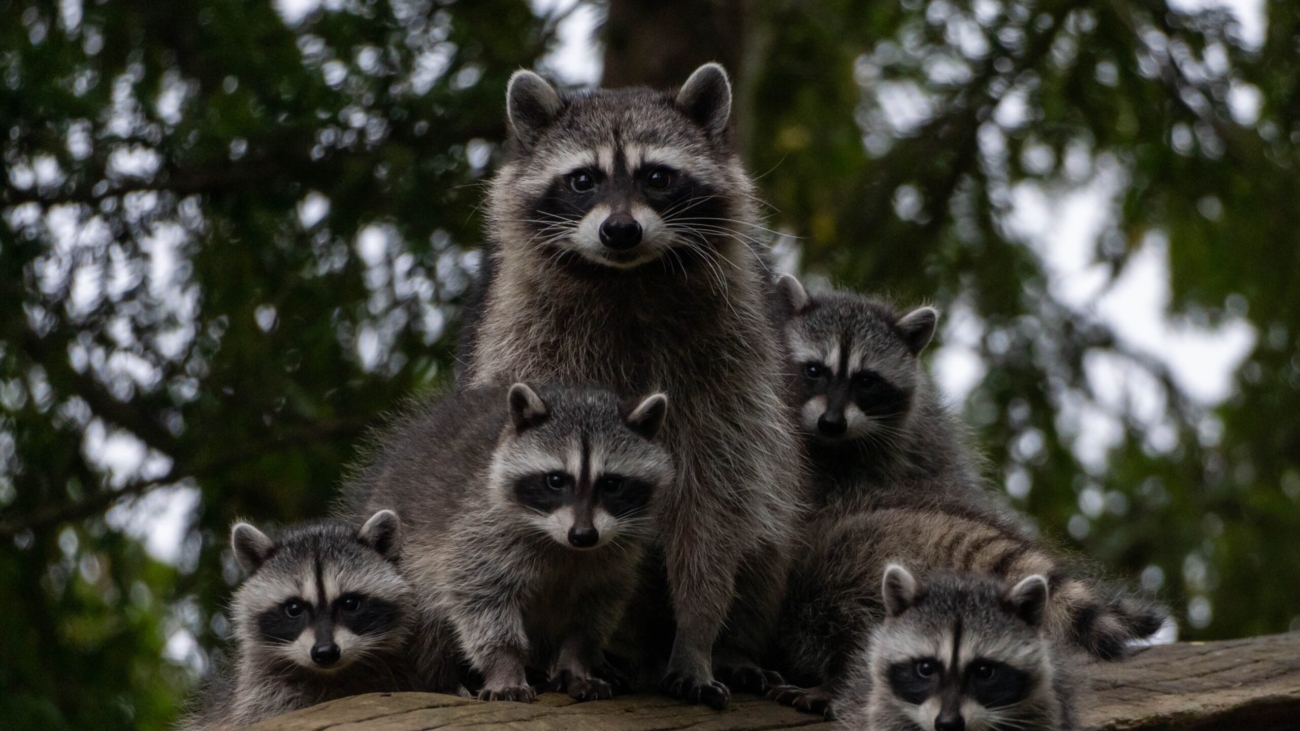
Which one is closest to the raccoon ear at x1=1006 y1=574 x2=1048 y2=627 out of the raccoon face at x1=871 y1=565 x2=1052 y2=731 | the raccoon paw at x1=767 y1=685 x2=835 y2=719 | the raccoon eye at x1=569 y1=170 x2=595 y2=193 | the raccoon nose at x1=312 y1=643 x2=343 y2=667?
the raccoon face at x1=871 y1=565 x2=1052 y2=731

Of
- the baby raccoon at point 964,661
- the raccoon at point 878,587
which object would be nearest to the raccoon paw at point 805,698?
the raccoon at point 878,587

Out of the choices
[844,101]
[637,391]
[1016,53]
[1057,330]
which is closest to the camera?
[637,391]

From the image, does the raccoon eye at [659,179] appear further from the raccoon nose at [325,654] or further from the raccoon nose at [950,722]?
the raccoon nose at [950,722]

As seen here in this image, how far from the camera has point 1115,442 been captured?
7.41m

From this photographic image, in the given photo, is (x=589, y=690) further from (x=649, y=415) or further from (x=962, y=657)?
(x=962, y=657)

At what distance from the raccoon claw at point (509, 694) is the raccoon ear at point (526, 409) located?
701 mm

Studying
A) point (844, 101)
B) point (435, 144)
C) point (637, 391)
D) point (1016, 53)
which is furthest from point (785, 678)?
point (844, 101)

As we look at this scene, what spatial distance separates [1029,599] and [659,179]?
1576 mm

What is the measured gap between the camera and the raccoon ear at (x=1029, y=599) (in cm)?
377

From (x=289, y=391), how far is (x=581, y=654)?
177 centimetres

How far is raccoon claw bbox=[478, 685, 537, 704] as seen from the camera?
393cm

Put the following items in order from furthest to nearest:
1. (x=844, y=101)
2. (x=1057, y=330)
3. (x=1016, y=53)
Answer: (x=844, y=101) → (x=1057, y=330) → (x=1016, y=53)

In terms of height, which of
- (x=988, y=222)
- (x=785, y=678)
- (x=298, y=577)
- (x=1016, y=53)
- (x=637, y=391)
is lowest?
(x=785, y=678)

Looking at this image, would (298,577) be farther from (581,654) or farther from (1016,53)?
(1016,53)
